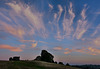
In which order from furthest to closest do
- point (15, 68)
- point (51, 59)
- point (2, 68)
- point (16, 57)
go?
point (51, 59)
point (16, 57)
point (15, 68)
point (2, 68)

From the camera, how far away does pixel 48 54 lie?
9725 centimetres

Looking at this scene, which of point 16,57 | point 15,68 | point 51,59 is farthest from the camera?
point 51,59

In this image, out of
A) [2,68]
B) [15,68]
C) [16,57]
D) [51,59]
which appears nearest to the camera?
[2,68]

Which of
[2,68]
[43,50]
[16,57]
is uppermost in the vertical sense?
[43,50]

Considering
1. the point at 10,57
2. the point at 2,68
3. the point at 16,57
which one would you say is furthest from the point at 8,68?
the point at 10,57

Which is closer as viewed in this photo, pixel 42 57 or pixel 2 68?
pixel 2 68

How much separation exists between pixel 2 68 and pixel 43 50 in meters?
65.3

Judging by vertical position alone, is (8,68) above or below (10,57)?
below

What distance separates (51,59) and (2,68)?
64671 mm

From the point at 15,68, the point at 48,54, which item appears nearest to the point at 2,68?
the point at 15,68

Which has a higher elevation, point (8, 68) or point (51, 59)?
point (51, 59)

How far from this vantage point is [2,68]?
120ft

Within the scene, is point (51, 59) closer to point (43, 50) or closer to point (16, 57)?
point (43, 50)

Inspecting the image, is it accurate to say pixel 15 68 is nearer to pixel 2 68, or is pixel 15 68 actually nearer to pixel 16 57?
pixel 2 68
